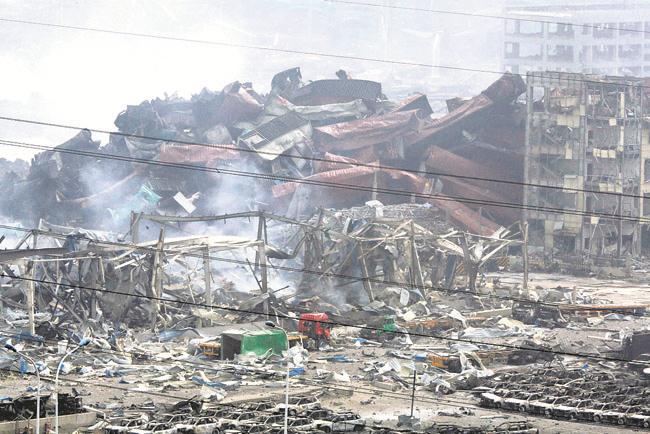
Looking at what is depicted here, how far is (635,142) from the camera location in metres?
58.5

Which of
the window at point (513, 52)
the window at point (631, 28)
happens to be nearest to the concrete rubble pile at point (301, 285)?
the window at point (513, 52)

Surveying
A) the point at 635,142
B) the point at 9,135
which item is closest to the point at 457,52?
the point at 9,135

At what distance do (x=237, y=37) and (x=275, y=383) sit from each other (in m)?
97.0

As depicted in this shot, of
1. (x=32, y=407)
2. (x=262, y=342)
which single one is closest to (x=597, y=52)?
(x=262, y=342)

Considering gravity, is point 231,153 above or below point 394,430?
above

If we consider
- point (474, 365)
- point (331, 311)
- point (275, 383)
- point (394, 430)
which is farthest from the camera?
point (331, 311)

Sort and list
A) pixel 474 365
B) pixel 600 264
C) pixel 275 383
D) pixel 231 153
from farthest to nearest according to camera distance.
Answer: pixel 231 153
pixel 600 264
pixel 474 365
pixel 275 383

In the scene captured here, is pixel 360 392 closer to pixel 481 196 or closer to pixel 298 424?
pixel 298 424

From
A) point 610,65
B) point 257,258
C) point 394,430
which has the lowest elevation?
point 394,430

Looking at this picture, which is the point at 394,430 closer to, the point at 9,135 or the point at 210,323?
the point at 210,323

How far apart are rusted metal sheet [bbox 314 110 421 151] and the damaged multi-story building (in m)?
7.59

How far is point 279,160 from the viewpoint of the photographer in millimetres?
59844

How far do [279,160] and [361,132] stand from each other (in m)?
5.29

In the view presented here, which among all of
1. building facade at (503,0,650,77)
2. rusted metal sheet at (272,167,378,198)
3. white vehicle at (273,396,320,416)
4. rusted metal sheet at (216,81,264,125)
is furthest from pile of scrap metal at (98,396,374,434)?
building facade at (503,0,650,77)
